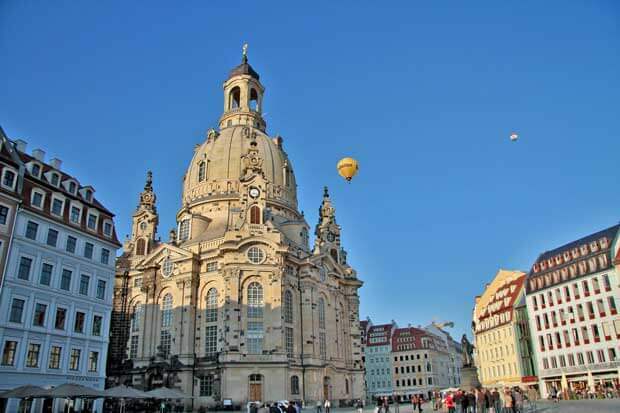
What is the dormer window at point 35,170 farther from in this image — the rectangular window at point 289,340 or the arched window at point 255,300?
the rectangular window at point 289,340

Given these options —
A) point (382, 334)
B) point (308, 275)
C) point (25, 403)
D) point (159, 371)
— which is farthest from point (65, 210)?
point (382, 334)

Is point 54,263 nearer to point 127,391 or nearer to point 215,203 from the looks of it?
A: point 127,391

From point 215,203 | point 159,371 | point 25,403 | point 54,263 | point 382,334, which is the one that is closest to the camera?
point 25,403

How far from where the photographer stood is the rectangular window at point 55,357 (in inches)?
1459

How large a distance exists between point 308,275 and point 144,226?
25.9 meters

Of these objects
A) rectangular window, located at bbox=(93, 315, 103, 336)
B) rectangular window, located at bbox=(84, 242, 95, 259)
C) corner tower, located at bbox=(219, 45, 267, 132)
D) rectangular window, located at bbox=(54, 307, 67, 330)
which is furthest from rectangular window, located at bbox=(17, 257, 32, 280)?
corner tower, located at bbox=(219, 45, 267, 132)

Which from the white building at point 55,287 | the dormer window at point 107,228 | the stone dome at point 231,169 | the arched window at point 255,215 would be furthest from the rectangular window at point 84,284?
the stone dome at point 231,169

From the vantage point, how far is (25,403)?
34.9m

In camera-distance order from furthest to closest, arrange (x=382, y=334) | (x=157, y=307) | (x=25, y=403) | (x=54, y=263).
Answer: (x=382, y=334), (x=157, y=307), (x=54, y=263), (x=25, y=403)

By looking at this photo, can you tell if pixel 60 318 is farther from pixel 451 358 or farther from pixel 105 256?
pixel 451 358

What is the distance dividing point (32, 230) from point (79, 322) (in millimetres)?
7774

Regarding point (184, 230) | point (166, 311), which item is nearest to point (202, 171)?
point (184, 230)

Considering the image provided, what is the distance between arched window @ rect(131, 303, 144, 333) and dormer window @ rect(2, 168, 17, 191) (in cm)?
3406

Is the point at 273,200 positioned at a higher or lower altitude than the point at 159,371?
higher
